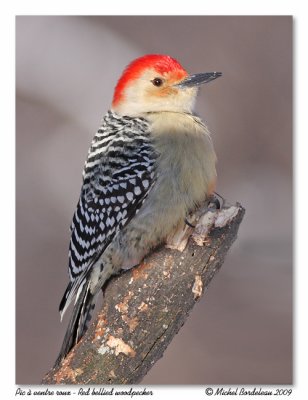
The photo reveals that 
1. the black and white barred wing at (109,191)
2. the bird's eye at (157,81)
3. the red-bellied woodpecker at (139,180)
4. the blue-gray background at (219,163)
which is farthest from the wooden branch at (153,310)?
the bird's eye at (157,81)

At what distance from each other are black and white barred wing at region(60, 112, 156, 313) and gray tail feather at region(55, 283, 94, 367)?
78 millimetres

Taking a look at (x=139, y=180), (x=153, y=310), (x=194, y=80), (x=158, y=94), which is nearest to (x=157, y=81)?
(x=158, y=94)

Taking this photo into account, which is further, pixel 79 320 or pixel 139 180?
pixel 79 320

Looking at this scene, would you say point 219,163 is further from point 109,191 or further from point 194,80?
point 109,191

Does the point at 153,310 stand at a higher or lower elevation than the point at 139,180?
lower

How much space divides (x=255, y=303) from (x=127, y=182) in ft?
5.16

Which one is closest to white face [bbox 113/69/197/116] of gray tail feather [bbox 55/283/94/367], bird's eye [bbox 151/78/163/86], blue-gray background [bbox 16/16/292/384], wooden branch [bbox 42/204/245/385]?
bird's eye [bbox 151/78/163/86]

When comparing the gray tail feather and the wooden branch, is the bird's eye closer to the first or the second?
the wooden branch

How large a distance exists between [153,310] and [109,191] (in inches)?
31.5

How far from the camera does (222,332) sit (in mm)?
5008

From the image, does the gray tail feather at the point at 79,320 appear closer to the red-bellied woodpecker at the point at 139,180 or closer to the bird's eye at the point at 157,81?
the red-bellied woodpecker at the point at 139,180

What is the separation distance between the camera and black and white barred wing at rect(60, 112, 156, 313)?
4230 mm

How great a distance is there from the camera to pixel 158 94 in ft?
15.3

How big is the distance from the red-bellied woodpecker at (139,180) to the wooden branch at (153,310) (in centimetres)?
23
